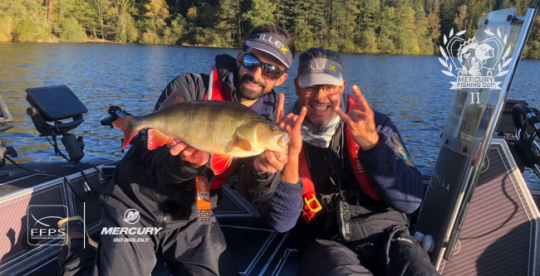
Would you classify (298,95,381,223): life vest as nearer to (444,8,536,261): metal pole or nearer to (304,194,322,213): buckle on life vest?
(304,194,322,213): buckle on life vest

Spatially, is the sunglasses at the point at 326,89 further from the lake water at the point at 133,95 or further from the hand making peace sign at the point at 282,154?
the lake water at the point at 133,95

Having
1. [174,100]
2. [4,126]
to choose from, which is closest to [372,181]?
[174,100]

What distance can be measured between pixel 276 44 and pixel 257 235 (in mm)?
2131

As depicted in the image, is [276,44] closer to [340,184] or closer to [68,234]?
[340,184]

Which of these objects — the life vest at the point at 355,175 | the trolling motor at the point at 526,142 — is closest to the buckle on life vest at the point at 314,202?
the life vest at the point at 355,175

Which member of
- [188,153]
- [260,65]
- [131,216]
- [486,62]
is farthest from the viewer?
[260,65]

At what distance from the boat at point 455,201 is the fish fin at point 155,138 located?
4.51ft


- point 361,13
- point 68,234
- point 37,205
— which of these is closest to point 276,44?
point 68,234

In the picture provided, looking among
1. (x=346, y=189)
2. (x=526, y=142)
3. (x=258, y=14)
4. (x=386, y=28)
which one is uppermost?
(x=526, y=142)

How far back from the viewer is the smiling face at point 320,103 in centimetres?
300

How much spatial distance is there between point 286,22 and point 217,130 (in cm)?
6446

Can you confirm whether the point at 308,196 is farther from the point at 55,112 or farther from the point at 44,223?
the point at 55,112

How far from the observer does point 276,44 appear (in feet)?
10.8

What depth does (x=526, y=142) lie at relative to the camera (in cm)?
354
